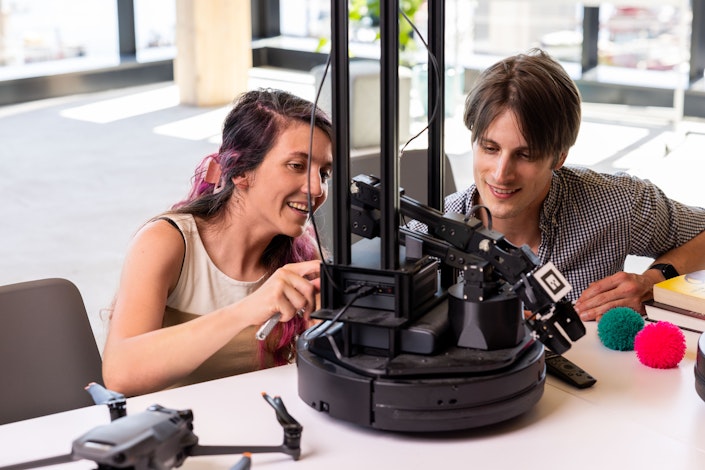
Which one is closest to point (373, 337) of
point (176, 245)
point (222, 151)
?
point (176, 245)

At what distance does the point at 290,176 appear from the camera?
1.85 m

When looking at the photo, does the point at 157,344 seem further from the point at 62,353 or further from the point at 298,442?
the point at 298,442

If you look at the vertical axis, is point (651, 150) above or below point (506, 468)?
below

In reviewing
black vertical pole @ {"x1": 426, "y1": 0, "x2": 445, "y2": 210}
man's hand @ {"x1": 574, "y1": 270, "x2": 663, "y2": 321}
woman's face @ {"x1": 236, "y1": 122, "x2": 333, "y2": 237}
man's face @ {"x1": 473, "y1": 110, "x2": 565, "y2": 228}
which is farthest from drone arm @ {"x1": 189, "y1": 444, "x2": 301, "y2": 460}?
man's face @ {"x1": 473, "y1": 110, "x2": 565, "y2": 228}

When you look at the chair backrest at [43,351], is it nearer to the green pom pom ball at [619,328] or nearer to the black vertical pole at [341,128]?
the black vertical pole at [341,128]

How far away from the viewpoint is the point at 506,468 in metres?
1.29

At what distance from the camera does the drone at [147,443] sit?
1084 mm

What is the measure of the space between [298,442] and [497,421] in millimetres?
272

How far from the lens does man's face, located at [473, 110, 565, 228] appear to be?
1.99 metres

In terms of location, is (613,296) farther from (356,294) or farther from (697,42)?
(697,42)

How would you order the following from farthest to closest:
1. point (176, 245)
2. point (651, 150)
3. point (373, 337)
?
point (651, 150) < point (176, 245) < point (373, 337)

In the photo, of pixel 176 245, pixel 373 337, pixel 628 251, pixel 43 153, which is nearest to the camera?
pixel 373 337

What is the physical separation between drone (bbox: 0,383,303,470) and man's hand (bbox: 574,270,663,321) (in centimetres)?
73

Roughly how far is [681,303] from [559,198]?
414 mm
